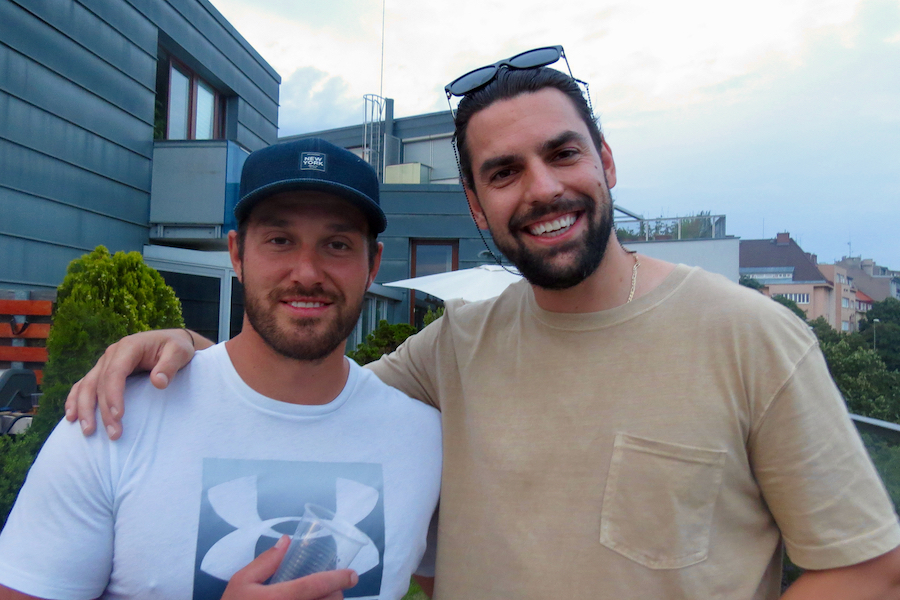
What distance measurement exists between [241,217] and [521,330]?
873mm

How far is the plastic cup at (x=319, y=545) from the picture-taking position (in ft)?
4.65

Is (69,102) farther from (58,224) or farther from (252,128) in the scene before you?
(252,128)

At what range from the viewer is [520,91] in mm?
1819

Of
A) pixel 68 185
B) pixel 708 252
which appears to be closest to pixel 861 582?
pixel 68 185

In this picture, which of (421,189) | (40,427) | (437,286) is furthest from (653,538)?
(421,189)

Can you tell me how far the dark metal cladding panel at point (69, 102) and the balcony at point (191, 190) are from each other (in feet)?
0.91

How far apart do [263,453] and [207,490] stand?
15 cm

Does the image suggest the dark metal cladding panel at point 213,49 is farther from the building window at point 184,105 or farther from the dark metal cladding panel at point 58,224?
the dark metal cladding panel at point 58,224

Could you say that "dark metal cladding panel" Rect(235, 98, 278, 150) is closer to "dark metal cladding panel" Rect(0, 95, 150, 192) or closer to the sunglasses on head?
"dark metal cladding panel" Rect(0, 95, 150, 192)

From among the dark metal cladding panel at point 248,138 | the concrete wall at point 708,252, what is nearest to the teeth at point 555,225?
the dark metal cladding panel at point 248,138

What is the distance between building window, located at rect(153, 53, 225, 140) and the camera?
25.7 feet

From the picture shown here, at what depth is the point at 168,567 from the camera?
1.42m

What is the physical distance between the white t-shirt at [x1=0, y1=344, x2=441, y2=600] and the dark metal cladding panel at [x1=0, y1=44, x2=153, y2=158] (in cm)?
513

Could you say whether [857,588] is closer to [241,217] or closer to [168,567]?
[168,567]
